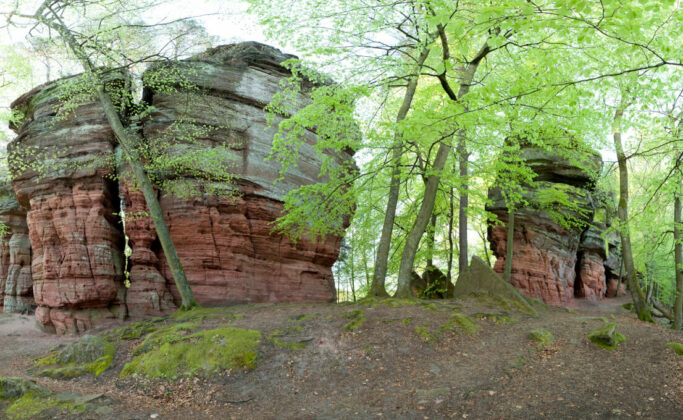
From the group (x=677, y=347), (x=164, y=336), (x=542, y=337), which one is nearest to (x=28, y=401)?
(x=164, y=336)

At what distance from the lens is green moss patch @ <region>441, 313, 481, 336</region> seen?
773cm

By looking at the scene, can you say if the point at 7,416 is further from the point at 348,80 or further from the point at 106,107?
the point at 106,107

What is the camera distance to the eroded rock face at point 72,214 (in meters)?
11.6

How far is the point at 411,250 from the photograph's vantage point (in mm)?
10328

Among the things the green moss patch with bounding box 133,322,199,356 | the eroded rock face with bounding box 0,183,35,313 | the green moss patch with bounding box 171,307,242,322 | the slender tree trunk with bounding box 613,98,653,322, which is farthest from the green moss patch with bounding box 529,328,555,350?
the eroded rock face with bounding box 0,183,35,313

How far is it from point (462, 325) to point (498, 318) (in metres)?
1.17

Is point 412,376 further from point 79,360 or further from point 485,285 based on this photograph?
point 79,360

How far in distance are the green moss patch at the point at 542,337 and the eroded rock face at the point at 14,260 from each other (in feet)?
62.9

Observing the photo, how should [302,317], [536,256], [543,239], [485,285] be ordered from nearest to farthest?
[302,317], [485,285], [536,256], [543,239]

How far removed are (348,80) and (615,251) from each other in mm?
27405

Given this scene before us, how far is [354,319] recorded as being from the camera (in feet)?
27.1

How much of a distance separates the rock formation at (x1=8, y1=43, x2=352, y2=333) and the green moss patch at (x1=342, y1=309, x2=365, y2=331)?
5573 millimetres

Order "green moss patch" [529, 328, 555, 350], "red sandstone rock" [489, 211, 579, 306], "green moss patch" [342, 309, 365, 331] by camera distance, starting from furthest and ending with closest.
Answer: "red sandstone rock" [489, 211, 579, 306] < "green moss patch" [342, 309, 365, 331] < "green moss patch" [529, 328, 555, 350]

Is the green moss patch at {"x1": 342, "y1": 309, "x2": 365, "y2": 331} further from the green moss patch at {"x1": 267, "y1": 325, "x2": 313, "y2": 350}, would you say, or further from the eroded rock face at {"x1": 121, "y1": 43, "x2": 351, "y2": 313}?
the eroded rock face at {"x1": 121, "y1": 43, "x2": 351, "y2": 313}
